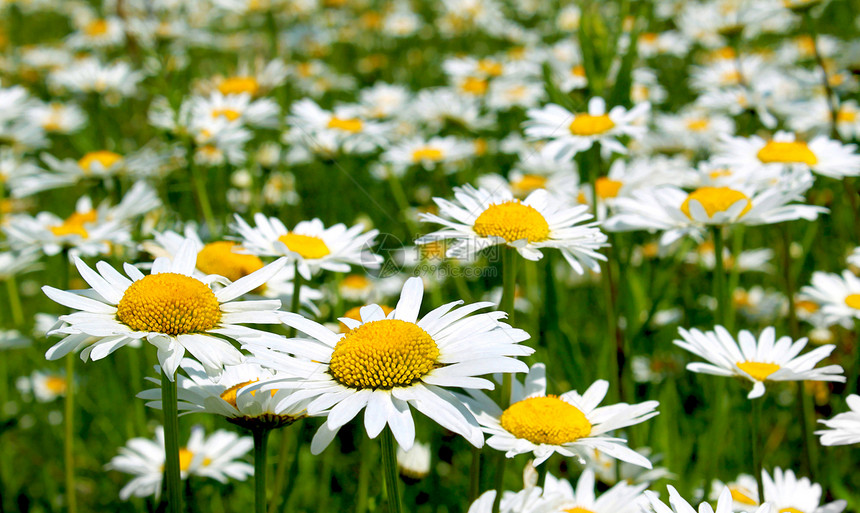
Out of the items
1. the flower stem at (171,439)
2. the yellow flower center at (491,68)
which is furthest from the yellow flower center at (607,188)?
the yellow flower center at (491,68)

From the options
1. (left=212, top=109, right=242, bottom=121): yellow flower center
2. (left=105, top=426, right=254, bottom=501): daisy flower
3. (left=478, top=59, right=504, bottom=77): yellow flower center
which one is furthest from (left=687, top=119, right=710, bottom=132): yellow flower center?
(left=105, top=426, right=254, bottom=501): daisy flower

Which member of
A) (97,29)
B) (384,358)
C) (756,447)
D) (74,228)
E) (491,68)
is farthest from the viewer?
(97,29)

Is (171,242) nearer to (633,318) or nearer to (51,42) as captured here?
(633,318)

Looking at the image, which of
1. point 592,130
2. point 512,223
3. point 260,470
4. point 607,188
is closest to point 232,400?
point 260,470

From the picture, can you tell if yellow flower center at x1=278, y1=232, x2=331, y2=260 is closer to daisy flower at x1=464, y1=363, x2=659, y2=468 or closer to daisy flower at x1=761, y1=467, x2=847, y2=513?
daisy flower at x1=464, y1=363, x2=659, y2=468

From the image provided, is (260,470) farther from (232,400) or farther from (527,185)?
(527,185)

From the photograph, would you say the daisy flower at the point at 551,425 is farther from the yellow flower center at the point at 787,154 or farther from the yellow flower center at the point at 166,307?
the yellow flower center at the point at 787,154

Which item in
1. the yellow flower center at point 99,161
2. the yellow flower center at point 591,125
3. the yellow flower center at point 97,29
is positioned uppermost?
the yellow flower center at point 97,29
